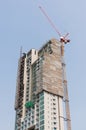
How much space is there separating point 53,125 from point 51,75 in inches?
1142

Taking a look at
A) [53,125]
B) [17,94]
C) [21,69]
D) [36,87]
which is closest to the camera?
[53,125]

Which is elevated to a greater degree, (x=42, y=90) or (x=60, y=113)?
(x=42, y=90)

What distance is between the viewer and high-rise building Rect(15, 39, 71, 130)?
142m

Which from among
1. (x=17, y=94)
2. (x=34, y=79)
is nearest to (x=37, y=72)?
(x=34, y=79)

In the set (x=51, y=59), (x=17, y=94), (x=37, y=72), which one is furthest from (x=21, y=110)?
(x=51, y=59)

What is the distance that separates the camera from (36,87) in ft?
504

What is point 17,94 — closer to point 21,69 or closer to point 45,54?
point 21,69

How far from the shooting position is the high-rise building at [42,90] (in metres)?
142

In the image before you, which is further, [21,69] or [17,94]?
[21,69]

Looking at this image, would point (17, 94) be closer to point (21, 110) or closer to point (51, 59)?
point (21, 110)

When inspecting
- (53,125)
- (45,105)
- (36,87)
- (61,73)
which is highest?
(61,73)

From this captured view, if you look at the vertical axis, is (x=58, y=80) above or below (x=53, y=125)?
above

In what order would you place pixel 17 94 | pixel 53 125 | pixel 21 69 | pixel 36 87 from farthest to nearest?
pixel 21 69, pixel 17 94, pixel 36 87, pixel 53 125

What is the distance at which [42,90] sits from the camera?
147 meters
